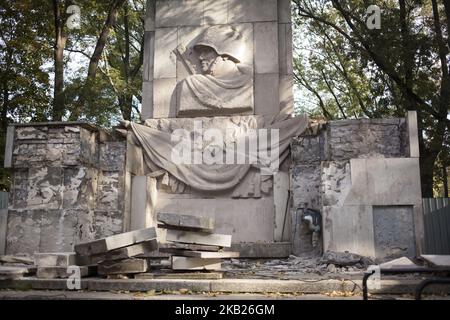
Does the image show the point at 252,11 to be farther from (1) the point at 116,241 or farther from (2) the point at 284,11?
(1) the point at 116,241

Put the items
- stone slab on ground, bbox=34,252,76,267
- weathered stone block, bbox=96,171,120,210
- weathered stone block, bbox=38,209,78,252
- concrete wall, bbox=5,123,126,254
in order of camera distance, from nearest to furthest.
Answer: stone slab on ground, bbox=34,252,76,267 < weathered stone block, bbox=38,209,78,252 < concrete wall, bbox=5,123,126,254 < weathered stone block, bbox=96,171,120,210

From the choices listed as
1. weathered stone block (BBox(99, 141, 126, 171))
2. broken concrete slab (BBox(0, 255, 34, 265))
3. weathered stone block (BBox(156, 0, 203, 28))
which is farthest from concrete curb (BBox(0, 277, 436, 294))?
weathered stone block (BBox(156, 0, 203, 28))

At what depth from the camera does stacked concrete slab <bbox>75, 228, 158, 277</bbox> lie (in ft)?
20.8

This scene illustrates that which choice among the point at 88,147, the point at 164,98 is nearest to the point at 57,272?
the point at 88,147

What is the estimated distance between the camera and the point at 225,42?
10.3 m

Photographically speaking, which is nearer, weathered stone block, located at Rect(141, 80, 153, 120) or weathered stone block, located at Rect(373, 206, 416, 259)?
weathered stone block, located at Rect(373, 206, 416, 259)

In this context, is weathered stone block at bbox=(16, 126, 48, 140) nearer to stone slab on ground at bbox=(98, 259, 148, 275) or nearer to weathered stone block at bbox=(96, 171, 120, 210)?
weathered stone block at bbox=(96, 171, 120, 210)

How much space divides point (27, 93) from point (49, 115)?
942 millimetres

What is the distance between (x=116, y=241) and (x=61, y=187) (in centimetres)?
300

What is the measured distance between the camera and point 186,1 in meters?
10.8

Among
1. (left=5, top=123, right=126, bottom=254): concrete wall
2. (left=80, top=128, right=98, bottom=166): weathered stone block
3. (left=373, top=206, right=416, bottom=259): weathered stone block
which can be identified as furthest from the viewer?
(left=80, top=128, right=98, bottom=166): weathered stone block

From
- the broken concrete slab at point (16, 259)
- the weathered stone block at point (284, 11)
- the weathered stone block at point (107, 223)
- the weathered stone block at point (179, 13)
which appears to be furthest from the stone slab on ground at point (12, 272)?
the weathered stone block at point (284, 11)

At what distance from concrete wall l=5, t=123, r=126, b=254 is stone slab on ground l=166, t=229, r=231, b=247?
286 centimetres

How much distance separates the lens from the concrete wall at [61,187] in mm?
8648
